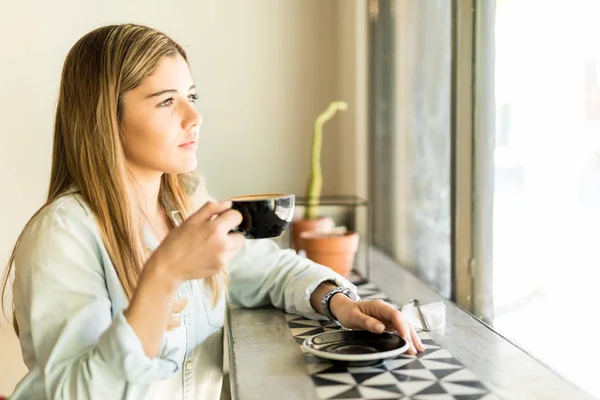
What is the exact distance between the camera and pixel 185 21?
2.36m

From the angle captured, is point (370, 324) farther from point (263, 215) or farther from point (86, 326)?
point (86, 326)

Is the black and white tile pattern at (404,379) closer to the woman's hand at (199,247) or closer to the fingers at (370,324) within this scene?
the fingers at (370,324)

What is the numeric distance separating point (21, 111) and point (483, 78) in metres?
1.59

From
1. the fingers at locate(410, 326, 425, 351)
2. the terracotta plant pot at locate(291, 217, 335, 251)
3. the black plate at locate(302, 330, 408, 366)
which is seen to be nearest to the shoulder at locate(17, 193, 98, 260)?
the black plate at locate(302, 330, 408, 366)

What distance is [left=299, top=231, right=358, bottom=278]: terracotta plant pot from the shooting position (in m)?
1.74

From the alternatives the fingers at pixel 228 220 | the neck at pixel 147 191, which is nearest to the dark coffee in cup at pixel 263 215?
the fingers at pixel 228 220

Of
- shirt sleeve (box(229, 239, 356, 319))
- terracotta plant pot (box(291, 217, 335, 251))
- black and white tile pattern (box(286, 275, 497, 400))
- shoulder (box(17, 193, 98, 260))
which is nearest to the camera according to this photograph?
black and white tile pattern (box(286, 275, 497, 400))

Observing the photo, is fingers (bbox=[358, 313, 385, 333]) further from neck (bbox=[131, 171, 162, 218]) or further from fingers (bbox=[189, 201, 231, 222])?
neck (bbox=[131, 171, 162, 218])

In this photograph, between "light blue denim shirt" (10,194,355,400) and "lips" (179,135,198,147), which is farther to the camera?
"lips" (179,135,198,147)

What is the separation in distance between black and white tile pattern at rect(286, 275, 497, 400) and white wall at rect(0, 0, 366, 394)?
1.30 meters

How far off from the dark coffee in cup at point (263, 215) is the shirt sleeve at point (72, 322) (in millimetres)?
218

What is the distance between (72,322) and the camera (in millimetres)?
964

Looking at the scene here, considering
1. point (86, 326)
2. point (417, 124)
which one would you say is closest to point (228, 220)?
point (86, 326)

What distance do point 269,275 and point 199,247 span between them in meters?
0.56
